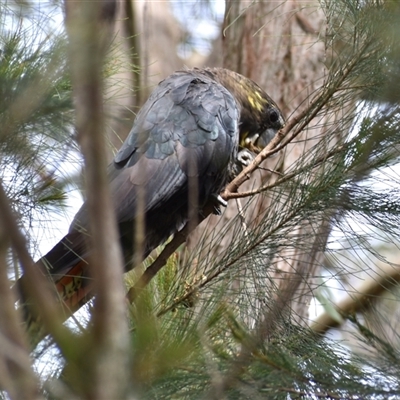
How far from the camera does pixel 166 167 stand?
10.6 feet

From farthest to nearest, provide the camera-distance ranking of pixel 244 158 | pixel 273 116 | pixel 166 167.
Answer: pixel 273 116 → pixel 244 158 → pixel 166 167

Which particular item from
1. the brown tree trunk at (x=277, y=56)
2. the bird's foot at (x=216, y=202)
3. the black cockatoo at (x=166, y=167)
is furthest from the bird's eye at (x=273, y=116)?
the bird's foot at (x=216, y=202)

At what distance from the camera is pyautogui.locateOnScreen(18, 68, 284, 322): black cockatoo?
2941 millimetres

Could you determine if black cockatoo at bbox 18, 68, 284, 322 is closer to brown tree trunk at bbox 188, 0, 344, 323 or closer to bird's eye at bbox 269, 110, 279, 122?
bird's eye at bbox 269, 110, 279, 122

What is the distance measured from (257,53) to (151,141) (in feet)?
5.68

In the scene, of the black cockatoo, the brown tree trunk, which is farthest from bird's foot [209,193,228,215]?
the brown tree trunk

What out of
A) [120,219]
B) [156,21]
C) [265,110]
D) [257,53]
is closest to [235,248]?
[120,219]

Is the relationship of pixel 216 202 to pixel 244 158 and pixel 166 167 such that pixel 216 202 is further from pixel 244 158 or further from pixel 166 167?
pixel 244 158

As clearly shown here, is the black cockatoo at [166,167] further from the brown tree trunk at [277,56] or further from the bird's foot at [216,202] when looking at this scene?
the brown tree trunk at [277,56]

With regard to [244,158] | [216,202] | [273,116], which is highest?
[273,116]

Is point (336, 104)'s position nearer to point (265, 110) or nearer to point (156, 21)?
point (265, 110)

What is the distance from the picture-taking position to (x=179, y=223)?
3.31 metres

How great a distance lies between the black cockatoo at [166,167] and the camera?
9.65ft

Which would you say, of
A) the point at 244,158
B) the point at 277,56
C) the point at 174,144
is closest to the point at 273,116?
the point at 244,158
